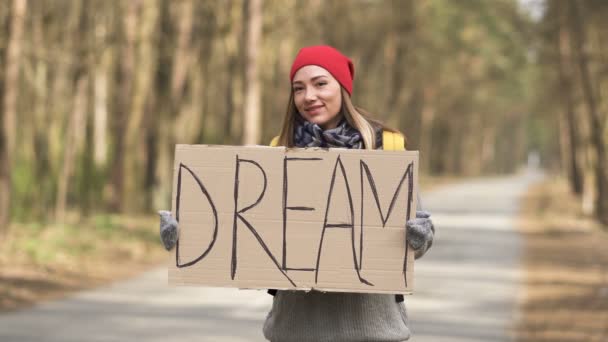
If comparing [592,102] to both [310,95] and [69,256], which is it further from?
[310,95]

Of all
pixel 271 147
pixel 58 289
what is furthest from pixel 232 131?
pixel 271 147

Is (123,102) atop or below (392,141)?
atop

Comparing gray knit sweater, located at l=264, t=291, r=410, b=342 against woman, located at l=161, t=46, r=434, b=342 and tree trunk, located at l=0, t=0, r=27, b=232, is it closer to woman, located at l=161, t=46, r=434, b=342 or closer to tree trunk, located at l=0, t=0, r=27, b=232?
woman, located at l=161, t=46, r=434, b=342

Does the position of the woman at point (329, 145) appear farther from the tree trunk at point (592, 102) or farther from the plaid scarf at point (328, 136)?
the tree trunk at point (592, 102)

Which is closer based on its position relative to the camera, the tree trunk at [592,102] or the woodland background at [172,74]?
the woodland background at [172,74]

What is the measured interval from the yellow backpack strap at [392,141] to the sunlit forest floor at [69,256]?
799 cm

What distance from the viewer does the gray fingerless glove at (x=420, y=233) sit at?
3.90m

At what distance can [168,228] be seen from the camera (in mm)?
3932

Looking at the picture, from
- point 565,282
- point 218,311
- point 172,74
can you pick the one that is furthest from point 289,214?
point 172,74

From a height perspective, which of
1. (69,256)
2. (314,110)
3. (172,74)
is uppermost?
(172,74)

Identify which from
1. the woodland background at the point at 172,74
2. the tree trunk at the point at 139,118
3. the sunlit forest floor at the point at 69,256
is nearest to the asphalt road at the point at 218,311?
the sunlit forest floor at the point at 69,256

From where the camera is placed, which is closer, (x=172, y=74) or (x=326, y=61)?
(x=326, y=61)

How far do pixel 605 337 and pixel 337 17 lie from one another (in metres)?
26.4

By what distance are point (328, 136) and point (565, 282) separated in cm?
1150
